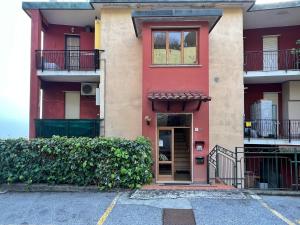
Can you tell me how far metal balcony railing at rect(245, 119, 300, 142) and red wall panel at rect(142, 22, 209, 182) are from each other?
3.29 m

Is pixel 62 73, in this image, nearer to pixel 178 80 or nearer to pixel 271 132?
pixel 178 80

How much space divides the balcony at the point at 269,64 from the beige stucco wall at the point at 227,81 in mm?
1184

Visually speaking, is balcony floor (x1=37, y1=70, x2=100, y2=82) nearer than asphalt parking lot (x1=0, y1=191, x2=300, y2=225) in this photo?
No

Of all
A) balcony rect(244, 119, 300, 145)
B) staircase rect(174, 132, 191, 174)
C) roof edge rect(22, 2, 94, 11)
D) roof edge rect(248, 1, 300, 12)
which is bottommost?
staircase rect(174, 132, 191, 174)

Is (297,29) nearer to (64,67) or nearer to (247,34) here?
(247,34)

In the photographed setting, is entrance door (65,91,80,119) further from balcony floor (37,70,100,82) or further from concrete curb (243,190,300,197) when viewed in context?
concrete curb (243,190,300,197)

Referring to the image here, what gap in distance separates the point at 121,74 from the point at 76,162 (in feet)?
19.7

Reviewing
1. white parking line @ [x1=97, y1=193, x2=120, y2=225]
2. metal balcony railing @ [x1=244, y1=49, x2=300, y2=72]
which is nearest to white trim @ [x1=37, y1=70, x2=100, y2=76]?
white parking line @ [x1=97, y1=193, x2=120, y2=225]

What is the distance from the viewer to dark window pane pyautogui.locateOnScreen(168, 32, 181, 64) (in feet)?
42.2

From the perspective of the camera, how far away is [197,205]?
7.88 meters

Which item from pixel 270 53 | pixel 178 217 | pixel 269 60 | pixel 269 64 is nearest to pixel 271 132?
pixel 269 64

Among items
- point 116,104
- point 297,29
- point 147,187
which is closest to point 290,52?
point 297,29

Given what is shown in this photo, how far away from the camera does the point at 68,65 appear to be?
15.7 meters

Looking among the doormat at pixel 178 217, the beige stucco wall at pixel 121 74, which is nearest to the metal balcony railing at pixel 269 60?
the beige stucco wall at pixel 121 74
